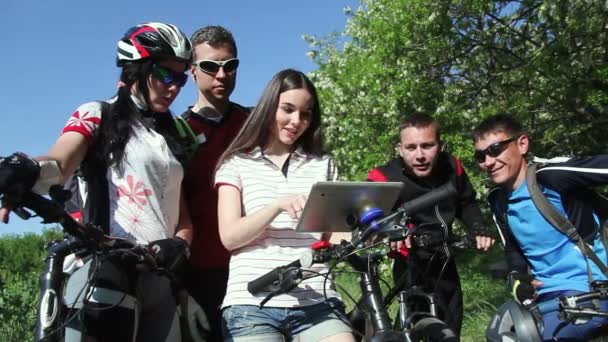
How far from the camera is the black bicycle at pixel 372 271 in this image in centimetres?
255

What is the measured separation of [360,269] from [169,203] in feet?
3.29

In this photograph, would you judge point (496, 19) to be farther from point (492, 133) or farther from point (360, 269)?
point (360, 269)

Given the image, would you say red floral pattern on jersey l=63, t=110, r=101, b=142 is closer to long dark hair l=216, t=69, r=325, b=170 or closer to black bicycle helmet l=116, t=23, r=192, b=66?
black bicycle helmet l=116, t=23, r=192, b=66

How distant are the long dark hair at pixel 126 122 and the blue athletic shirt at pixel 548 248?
215cm

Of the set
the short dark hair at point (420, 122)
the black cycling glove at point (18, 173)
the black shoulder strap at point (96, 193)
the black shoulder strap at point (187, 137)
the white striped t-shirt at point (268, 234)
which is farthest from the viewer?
the short dark hair at point (420, 122)

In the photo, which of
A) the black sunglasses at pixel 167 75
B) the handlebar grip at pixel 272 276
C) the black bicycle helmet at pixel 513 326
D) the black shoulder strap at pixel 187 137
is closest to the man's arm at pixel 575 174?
the black bicycle helmet at pixel 513 326

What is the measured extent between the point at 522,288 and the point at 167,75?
231cm

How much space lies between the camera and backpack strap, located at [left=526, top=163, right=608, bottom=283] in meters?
3.70

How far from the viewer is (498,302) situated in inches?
361

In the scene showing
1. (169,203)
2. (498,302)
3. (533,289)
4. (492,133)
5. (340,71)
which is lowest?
(498,302)

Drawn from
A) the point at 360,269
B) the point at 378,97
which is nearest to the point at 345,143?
the point at 378,97

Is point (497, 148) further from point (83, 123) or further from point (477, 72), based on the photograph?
point (477, 72)

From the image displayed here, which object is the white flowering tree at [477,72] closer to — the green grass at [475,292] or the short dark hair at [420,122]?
the green grass at [475,292]

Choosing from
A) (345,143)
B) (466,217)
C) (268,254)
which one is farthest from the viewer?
(345,143)
